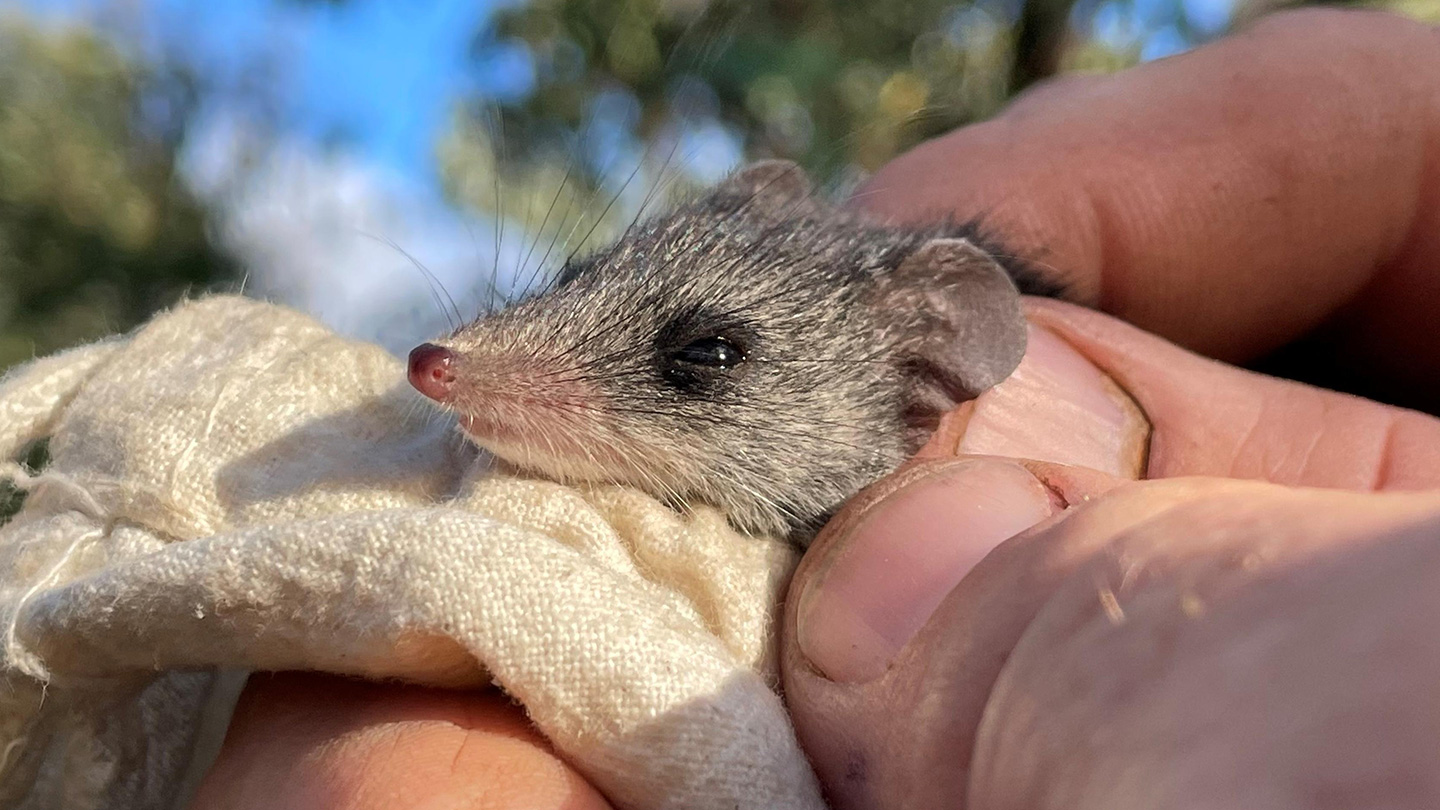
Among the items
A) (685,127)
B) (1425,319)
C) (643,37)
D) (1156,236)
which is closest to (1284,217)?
(1156,236)

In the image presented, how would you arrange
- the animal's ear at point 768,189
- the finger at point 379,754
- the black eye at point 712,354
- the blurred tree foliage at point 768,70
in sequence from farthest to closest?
1. the blurred tree foliage at point 768,70
2. the animal's ear at point 768,189
3. the black eye at point 712,354
4. the finger at point 379,754

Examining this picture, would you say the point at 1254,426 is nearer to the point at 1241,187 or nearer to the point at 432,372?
the point at 1241,187

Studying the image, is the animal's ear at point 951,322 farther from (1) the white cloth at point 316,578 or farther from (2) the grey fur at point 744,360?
(1) the white cloth at point 316,578

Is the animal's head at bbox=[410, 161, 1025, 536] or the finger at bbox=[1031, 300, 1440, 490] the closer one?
the animal's head at bbox=[410, 161, 1025, 536]

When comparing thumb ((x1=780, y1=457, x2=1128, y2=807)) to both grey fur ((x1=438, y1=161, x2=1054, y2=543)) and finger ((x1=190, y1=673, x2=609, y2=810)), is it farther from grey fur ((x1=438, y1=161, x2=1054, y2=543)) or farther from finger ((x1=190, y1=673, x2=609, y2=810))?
finger ((x1=190, y1=673, x2=609, y2=810))

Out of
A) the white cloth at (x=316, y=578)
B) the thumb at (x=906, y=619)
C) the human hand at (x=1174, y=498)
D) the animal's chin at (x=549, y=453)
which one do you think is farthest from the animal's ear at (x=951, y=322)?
the animal's chin at (x=549, y=453)

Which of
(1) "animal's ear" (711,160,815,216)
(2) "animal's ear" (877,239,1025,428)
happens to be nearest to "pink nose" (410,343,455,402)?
(1) "animal's ear" (711,160,815,216)

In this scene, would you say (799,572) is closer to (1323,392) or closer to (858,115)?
(1323,392)
